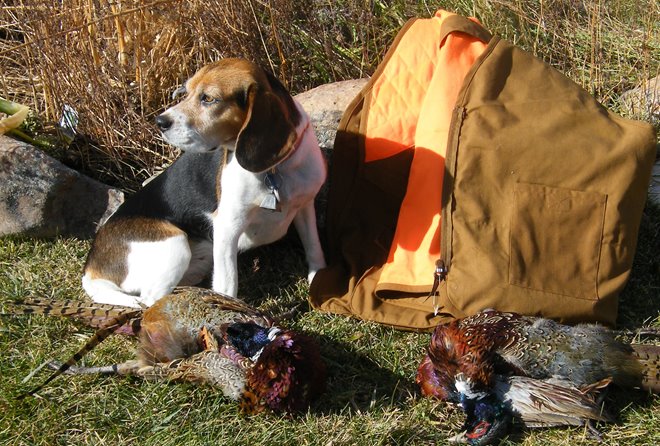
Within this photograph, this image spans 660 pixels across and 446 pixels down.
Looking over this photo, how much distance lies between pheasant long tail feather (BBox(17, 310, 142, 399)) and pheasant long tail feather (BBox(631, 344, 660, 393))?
215cm

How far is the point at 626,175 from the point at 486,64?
83cm

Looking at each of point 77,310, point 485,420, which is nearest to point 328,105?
point 77,310

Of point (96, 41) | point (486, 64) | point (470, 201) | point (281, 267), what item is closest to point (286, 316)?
point (281, 267)

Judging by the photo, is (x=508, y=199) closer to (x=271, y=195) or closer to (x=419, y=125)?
(x=419, y=125)

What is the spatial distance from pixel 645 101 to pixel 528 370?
105 inches

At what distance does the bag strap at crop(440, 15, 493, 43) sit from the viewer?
3.87 m

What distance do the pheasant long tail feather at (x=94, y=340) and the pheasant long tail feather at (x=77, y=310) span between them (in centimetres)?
3

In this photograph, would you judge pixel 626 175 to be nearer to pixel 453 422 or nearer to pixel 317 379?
pixel 453 422

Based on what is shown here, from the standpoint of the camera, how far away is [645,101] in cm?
486

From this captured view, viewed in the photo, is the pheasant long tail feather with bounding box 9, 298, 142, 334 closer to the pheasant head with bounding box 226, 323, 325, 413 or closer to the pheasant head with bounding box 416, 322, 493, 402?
the pheasant head with bounding box 226, 323, 325, 413

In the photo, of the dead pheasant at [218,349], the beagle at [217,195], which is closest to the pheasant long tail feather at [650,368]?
the dead pheasant at [218,349]

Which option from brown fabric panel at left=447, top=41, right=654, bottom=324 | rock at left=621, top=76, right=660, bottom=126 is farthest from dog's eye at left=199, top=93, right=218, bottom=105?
rock at left=621, top=76, right=660, bottom=126

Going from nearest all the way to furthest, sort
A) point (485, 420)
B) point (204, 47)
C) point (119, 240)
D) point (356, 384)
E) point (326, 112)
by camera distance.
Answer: point (485, 420), point (356, 384), point (119, 240), point (326, 112), point (204, 47)

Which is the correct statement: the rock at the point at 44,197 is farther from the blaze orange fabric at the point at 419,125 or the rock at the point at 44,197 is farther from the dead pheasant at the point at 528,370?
the dead pheasant at the point at 528,370
